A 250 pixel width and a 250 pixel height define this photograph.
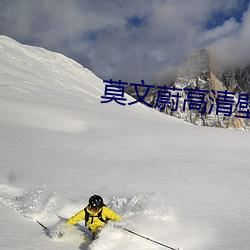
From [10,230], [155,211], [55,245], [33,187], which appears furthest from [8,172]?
[155,211]

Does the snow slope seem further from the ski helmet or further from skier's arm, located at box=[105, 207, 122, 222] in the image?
the ski helmet

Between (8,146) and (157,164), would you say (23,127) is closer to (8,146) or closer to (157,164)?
(8,146)

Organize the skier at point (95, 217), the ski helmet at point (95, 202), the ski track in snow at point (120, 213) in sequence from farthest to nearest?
the skier at point (95, 217), the ski helmet at point (95, 202), the ski track in snow at point (120, 213)

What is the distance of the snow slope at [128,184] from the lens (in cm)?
494

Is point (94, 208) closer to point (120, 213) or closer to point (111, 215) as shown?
point (111, 215)

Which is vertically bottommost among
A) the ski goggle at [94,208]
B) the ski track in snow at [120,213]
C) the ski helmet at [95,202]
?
the ski track in snow at [120,213]

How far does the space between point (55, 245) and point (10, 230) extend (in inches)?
32.2

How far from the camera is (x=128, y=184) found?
23.8 feet

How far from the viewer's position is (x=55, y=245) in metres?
4.69

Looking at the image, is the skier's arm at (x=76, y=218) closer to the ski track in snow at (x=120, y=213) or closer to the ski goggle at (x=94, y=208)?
the ski track in snow at (x=120, y=213)

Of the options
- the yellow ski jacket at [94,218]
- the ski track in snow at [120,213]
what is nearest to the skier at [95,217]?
the yellow ski jacket at [94,218]

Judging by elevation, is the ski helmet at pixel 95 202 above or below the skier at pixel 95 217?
above

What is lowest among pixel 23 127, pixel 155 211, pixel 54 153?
pixel 155 211

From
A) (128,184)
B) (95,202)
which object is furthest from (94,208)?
(128,184)
